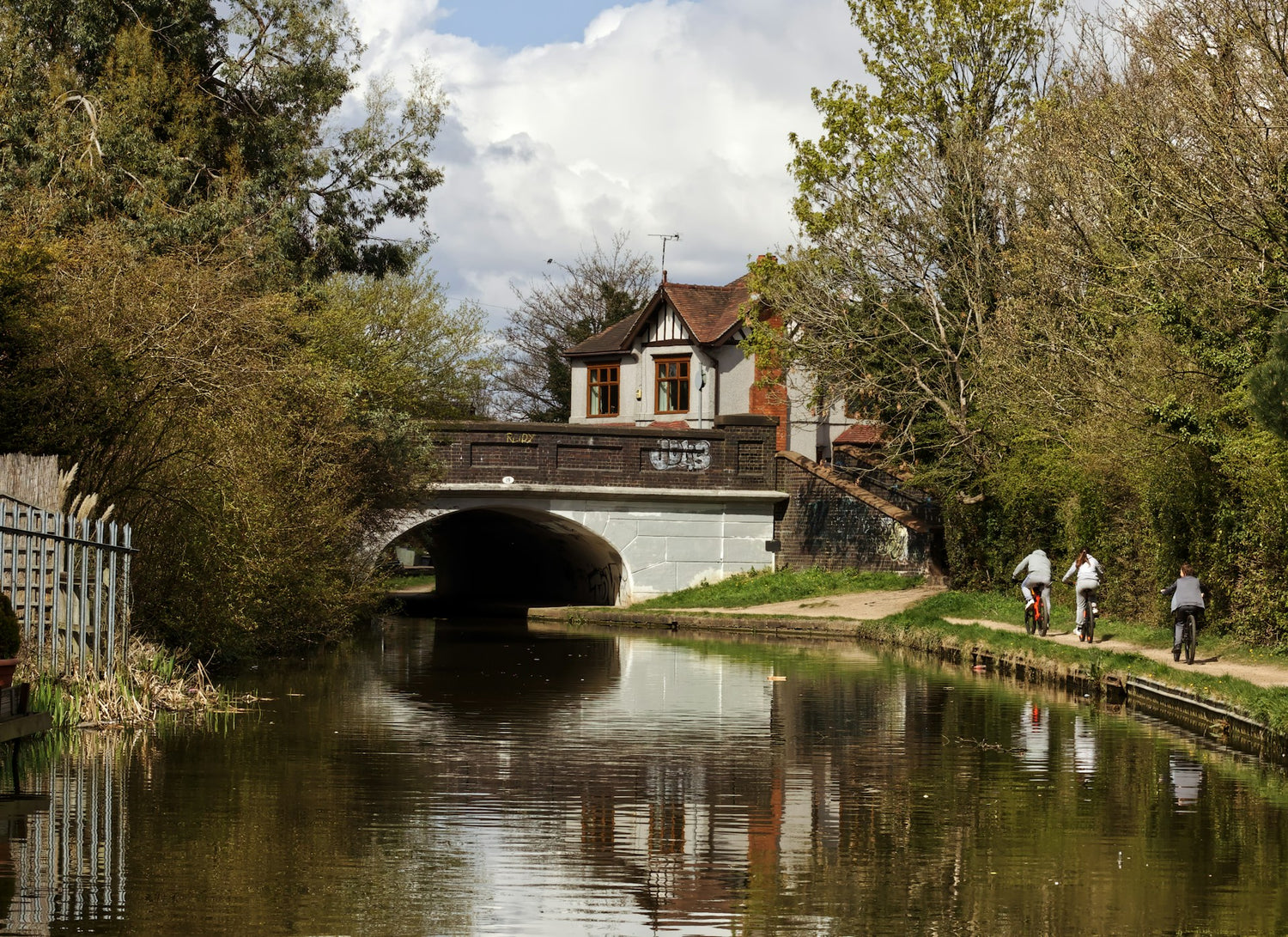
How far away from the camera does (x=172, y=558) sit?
755 inches

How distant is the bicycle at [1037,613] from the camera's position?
26.2 metres

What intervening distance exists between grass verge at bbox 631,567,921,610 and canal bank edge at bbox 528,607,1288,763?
199 centimetres

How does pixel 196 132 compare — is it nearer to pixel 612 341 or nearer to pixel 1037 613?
pixel 1037 613

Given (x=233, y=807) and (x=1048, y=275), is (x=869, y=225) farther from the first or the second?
(x=233, y=807)

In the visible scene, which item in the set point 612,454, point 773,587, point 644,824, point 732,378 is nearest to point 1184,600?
point 644,824

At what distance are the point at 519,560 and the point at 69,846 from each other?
42954mm

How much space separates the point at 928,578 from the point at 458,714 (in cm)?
2251

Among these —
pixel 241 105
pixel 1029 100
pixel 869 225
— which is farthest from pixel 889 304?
pixel 241 105

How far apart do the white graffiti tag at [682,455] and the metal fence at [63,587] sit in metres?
23.9

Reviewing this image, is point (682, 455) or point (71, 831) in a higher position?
point (682, 455)

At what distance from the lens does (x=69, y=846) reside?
8.91 m

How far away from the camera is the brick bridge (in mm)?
37531

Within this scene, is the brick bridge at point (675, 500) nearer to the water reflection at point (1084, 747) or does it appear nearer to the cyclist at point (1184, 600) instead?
the cyclist at point (1184, 600)

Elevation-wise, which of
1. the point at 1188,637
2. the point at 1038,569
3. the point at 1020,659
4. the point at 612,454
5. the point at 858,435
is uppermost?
the point at 858,435
